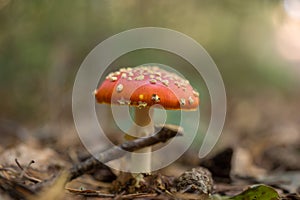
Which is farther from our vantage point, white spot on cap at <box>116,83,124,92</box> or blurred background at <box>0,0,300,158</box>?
blurred background at <box>0,0,300,158</box>

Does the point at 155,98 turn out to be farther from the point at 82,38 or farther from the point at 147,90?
the point at 82,38

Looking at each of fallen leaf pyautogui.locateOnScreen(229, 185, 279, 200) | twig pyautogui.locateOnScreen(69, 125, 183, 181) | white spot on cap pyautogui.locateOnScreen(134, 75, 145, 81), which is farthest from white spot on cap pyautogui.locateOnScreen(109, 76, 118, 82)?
fallen leaf pyautogui.locateOnScreen(229, 185, 279, 200)

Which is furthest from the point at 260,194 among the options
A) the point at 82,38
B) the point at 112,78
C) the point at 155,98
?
the point at 82,38

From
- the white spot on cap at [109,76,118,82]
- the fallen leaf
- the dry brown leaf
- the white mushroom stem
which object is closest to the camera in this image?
the dry brown leaf

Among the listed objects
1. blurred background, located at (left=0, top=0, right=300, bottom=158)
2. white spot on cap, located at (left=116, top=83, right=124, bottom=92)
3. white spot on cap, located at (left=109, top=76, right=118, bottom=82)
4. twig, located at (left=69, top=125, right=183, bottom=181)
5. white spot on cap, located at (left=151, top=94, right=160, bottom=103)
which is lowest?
twig, located at (left=69, top=125, right=183, bottom=181)

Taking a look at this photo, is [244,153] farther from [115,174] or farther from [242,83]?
[242,83]

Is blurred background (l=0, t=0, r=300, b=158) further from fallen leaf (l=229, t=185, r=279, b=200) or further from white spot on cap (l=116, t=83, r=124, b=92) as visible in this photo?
fallen leaf (l=229, t=185, r=279, b=200)
